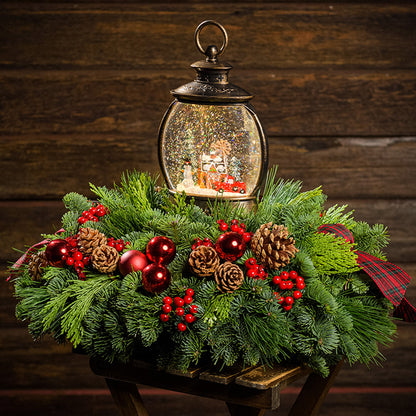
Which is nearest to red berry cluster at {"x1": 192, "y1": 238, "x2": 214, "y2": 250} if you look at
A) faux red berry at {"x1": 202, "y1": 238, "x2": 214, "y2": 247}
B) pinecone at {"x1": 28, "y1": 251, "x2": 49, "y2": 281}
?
faux red berry at {"x1": 202, "y1": 238, "x2": 214, "y2": 247}

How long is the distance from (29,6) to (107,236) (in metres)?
0.79

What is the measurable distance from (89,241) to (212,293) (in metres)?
0.19

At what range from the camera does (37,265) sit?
0.85 metres

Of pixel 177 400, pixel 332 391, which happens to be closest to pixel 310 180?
pixel 332 391

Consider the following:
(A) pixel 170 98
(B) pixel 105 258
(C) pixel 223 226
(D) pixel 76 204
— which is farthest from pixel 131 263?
(A) pixel 170 98

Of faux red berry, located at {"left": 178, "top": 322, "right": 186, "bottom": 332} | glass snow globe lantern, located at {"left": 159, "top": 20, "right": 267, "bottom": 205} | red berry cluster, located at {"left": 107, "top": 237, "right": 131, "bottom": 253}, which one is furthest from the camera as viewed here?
glass snow globe lantern, located at {"left": 159, "top": 20, "right": 267, "bottom": 205}

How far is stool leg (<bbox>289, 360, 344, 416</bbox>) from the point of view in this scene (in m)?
0.92

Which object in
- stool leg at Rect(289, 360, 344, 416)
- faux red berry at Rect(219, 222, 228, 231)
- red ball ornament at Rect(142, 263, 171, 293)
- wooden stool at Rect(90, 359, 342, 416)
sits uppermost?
faux red berry at Rect(219, 222, 228, 231)

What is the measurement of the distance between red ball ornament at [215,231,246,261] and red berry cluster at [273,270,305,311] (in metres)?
0.06

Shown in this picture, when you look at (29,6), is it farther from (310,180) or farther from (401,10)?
(401,10)

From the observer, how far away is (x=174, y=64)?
1446 millimetres

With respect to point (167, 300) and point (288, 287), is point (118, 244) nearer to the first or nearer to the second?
point (167, 300)

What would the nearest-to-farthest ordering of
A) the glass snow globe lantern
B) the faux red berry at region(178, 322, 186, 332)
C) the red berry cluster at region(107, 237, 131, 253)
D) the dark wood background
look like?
1. the faux red berry at region(178, 322, 186, 332)
2. the red berry cluster at region(107, 237, 131, 253)
3. the glass snow globe lantern
4. the dark wood background

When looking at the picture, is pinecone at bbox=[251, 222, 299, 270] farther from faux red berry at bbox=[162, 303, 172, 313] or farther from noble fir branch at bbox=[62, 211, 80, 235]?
noble fir branch at bbox=[62, 211, 80, 235]
